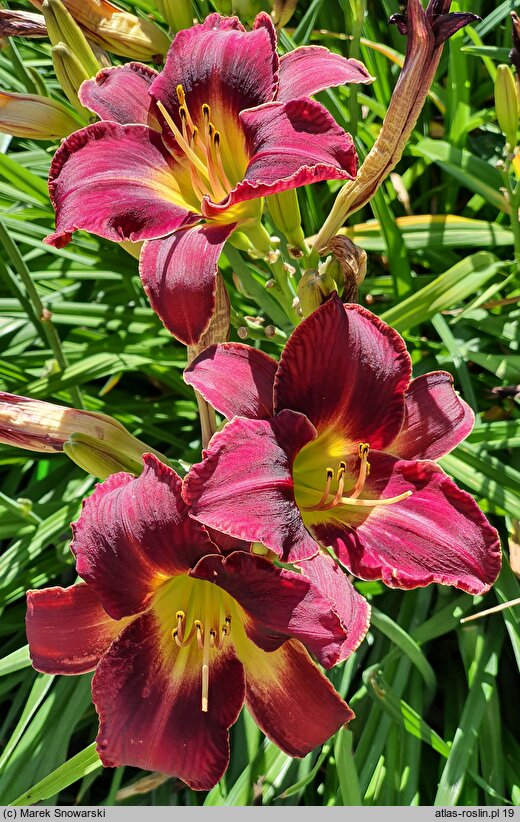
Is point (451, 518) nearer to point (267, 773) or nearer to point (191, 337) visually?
point (191, 337)

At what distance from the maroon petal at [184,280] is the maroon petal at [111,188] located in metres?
0.04

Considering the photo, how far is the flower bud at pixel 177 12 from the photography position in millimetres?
1106

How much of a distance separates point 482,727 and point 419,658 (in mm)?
224

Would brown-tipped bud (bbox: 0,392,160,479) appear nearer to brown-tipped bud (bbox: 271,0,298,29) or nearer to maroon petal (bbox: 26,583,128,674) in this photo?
maroon petal (bbox: 26,583,128,674)

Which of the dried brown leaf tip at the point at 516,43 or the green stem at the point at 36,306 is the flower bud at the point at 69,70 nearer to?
the green stem at the point at 36,306

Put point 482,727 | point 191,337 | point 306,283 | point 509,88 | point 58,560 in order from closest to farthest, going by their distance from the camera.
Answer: point 191,337
point 306,283
point 509,88
point 482,727
point 58,560

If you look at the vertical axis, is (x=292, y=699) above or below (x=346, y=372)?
below

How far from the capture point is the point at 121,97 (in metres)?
1.03

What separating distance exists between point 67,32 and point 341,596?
2.78 feet

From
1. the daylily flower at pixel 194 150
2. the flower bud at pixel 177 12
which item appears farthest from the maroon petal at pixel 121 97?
the flower bud at pixel 177 12

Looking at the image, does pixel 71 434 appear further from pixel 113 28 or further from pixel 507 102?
pixel 507 102

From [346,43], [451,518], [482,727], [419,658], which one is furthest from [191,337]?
[346,43]

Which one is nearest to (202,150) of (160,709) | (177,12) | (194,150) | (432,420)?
(194,150)

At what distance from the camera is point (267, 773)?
1260mm
